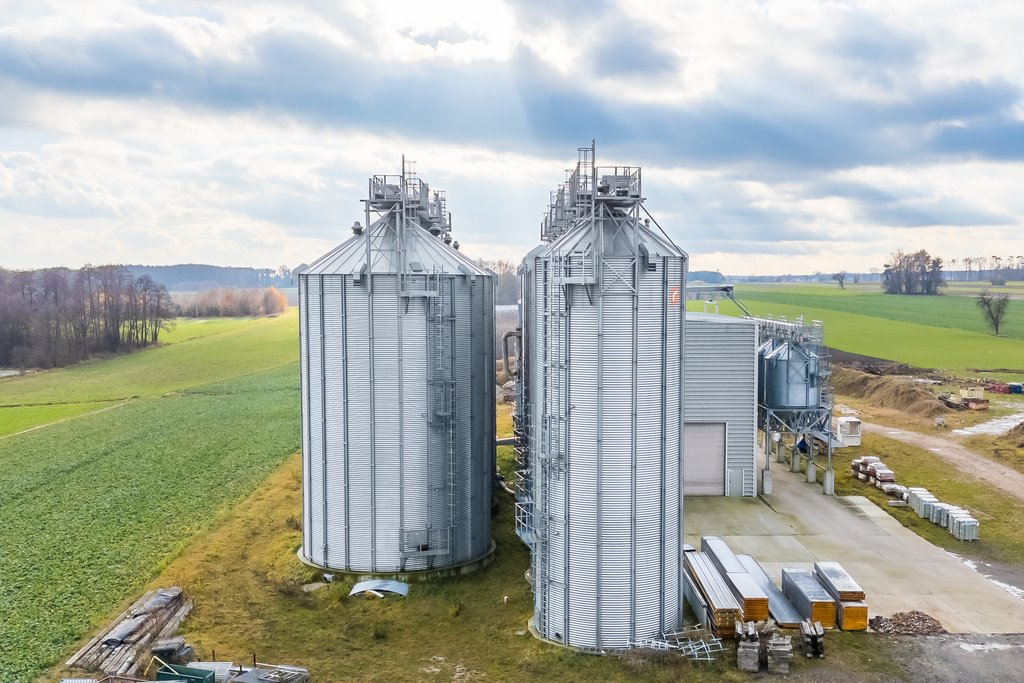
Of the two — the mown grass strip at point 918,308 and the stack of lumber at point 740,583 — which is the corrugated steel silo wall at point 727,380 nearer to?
the stack of lumber at point 740,583

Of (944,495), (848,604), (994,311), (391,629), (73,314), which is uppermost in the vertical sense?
(994,311)

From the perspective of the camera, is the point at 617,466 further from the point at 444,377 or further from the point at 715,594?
the point at 444,377

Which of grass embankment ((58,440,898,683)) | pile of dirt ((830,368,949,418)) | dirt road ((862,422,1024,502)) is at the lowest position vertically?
grass embankment ((58,440,898,683))

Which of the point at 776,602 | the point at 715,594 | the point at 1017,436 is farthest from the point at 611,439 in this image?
the point at 1017,436

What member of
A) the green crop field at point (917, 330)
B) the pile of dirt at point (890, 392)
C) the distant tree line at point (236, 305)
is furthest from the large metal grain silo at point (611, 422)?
the distant tree line at point (236, 305)

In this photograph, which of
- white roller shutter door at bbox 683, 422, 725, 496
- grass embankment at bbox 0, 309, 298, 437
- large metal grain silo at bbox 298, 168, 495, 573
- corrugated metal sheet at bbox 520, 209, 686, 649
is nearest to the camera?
corrugated metal sheet at bbox 520, 209, 686, 649

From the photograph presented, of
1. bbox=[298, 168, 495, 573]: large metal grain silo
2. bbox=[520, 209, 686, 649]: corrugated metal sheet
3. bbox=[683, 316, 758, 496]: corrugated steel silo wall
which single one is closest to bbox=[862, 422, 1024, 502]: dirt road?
bbox=[683, 316, 758, 496]: corrugated steel silo wall

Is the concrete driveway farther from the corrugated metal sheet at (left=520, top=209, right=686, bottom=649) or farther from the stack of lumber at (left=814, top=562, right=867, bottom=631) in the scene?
the corrugated metal sheet at (left=520, top=209, right=686, bottom=649)
